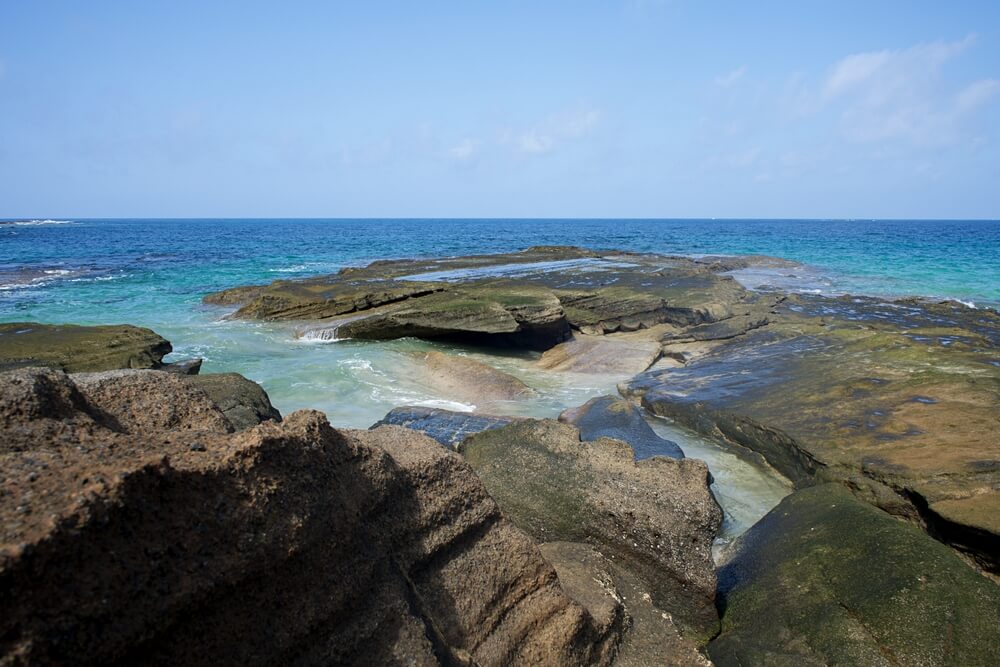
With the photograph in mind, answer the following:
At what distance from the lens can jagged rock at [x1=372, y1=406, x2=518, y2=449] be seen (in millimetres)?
6895

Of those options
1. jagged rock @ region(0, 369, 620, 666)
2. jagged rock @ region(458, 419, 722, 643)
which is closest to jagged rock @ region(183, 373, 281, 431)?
jagged rock @ region(458, 419, 722, 643)

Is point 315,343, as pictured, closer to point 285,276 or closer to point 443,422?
point 443,422

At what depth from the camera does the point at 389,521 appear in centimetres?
262

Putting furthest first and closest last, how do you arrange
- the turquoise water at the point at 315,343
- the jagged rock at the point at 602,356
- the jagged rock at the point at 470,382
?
1. the jagged rock at the point at 602,356
2. the jagged rock at the point at 470,382
3. the turquoise water at the point at 315,343

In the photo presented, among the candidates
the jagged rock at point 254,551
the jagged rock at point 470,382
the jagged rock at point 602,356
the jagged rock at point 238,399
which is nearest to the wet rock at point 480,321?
the jagged rock at point 602,356

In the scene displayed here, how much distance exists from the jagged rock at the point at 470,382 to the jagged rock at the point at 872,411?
192 cm

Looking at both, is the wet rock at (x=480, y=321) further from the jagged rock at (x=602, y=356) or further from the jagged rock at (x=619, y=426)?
the jagged rock at (x=619, y=426)

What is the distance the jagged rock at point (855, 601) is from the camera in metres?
3.24

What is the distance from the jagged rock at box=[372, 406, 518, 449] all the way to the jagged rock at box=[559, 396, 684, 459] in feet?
3.07

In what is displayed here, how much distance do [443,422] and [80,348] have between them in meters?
6.21

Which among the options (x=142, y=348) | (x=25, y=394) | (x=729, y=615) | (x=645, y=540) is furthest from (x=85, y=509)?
(x=142, y=348)

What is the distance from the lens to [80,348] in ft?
31.3

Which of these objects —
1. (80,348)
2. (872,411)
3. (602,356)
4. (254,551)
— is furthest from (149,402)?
(602,356)

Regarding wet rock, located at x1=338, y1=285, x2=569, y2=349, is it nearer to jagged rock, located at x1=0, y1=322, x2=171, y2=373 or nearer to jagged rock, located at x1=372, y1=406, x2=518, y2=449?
jagged rock, located at x1=0, y1=322, x2=171, y2=373
